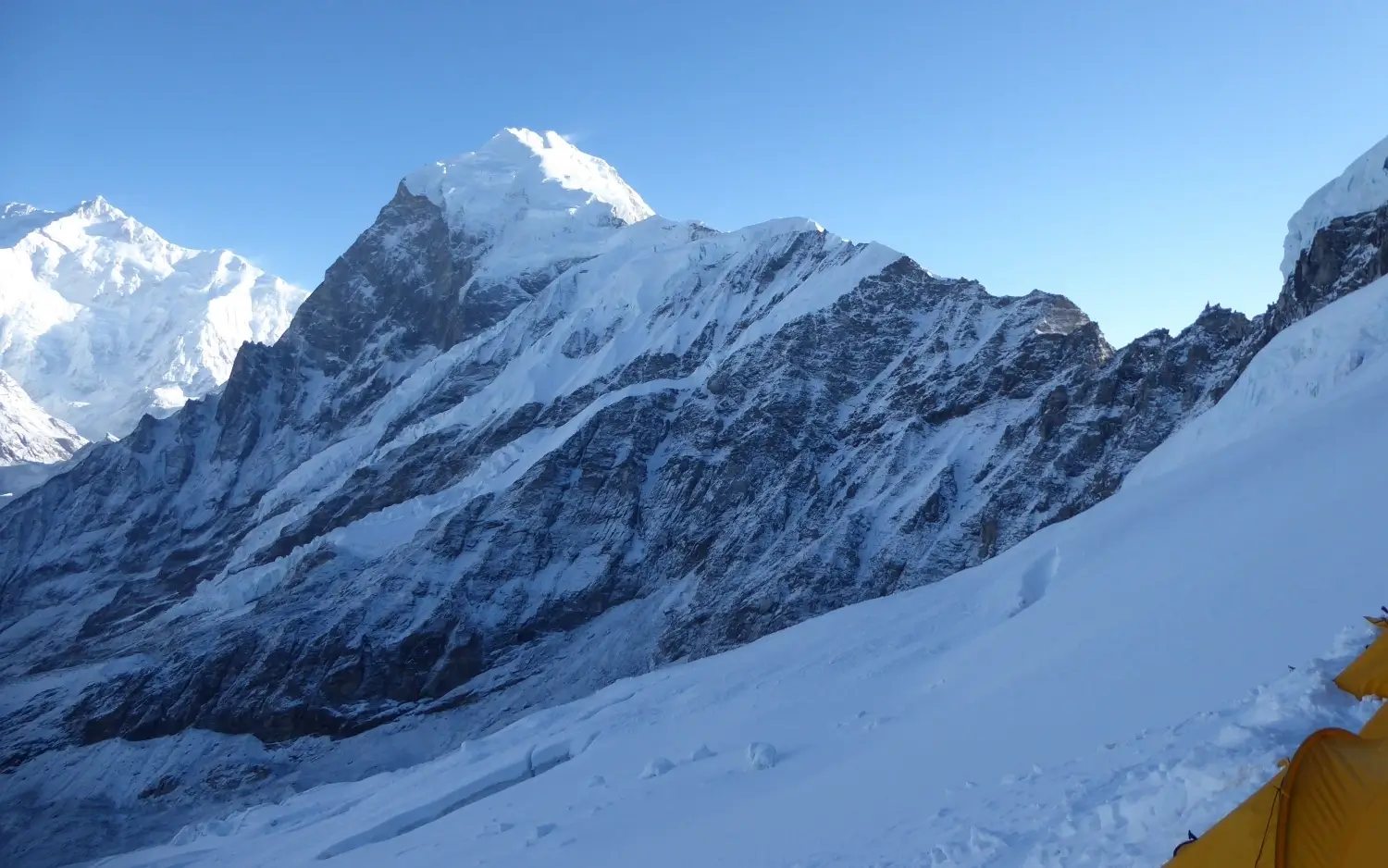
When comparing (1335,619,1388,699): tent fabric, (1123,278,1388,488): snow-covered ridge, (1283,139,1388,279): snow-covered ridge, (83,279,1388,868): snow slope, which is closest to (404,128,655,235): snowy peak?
(1283,139,1388,279): snow-covered ridge

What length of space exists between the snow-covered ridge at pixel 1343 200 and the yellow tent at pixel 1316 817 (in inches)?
2163

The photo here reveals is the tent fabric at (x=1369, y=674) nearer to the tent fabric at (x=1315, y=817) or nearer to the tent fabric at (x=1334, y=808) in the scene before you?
the tent fabric at (x=1315, y=817)

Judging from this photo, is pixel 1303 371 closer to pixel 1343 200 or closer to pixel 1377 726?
pixel 1343 200

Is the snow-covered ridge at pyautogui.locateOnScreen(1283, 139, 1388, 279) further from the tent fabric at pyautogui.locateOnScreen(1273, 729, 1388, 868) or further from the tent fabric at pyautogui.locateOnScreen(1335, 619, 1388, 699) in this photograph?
the tent fabric at pyautogui.locateOnScreen(1273, 729, 1388, 868)

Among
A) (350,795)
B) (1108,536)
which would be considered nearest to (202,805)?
(350,795)

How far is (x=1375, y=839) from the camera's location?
7512 millimetres

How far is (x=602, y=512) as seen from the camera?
92375mm

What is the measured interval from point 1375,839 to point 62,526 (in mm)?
192586

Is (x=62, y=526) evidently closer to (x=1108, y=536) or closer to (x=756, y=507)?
(x=756, y=507)

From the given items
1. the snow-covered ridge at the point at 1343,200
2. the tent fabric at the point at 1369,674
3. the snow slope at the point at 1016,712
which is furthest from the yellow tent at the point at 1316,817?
the snow-covered ridge at the point at 1343,200

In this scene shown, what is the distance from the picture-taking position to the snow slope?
1134 centimetres

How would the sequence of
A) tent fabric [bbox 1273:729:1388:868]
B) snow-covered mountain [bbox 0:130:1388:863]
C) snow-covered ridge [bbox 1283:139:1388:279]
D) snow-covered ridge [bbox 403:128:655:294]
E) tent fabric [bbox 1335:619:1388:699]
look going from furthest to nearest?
snow-covered ridge [bbox 403:128:655:294]
snow-covered mountain [bbox 0:130:1388:863]
snow-covered ridge [bbox 1283:139:1388:279]
tent fabric [bbox 1335:619:1388:699]
tent fabric [bbox 1273:729:1388:868]

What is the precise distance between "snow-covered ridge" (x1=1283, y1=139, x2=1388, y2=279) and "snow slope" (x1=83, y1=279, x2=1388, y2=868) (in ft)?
64.8

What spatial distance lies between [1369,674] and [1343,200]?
2143 inches
